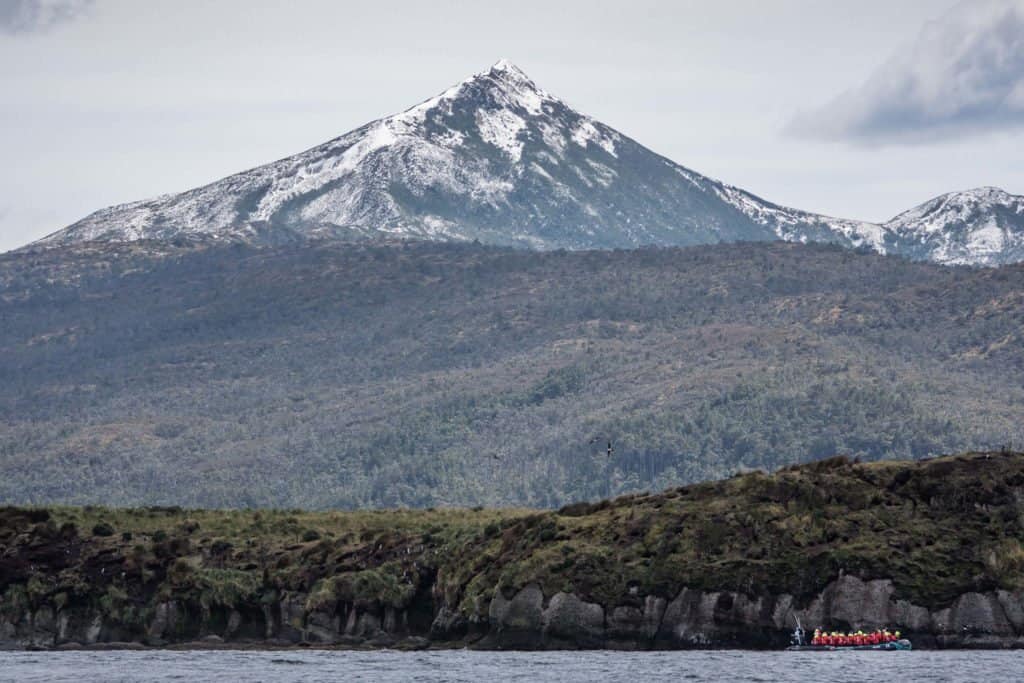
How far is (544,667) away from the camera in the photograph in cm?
14150

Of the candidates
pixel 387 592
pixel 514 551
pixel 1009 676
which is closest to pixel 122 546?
pixel 387 592

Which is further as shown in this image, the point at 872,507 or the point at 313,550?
the point at 313,550

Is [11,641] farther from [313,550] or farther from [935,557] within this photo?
[935,557]

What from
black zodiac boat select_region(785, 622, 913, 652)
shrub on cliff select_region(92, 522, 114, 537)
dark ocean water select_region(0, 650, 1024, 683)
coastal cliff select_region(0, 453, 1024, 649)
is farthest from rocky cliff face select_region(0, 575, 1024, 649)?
shrub on cliff select_region(92, 522, 114, 537)

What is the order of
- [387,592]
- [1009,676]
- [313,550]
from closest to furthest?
[1009,676]
[387,592]
[313,550]

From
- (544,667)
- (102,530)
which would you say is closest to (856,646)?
(544,667)

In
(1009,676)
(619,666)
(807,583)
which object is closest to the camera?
(1009,676)

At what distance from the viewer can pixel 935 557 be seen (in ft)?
496

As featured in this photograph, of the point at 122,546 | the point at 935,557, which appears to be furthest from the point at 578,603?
the point at 122,546

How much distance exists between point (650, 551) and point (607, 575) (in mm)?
4497

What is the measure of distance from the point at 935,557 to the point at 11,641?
78362mm

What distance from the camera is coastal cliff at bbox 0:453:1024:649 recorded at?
15012 centimetres

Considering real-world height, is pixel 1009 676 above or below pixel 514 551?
below

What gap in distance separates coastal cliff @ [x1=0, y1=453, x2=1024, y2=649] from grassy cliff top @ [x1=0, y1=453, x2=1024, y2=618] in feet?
0.60
